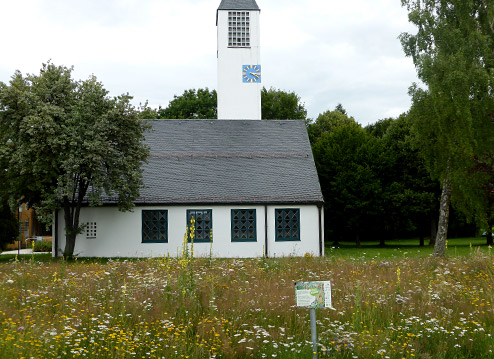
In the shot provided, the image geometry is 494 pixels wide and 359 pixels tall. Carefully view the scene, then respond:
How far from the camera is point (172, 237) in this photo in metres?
24.8

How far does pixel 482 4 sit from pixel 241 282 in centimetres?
2145

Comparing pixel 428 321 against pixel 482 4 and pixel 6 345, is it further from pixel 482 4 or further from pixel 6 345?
pixel 482 4

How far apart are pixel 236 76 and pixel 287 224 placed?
→ 443 inches

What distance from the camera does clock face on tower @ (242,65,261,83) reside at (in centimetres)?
3170

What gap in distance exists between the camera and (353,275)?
12164mm

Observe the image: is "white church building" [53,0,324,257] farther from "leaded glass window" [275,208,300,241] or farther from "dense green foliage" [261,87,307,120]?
"dense green foliage" [261,87,307,120]

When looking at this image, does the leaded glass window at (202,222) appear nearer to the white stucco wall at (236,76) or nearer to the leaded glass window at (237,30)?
the white stucco wall at (236,76)

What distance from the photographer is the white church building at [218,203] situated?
24.8 m

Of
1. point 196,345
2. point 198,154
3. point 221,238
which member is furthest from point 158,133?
point 196,345

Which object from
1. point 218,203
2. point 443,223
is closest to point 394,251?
point 443,223

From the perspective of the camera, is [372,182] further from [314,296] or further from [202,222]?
[314,296]

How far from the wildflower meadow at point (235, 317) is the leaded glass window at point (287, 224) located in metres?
13.1

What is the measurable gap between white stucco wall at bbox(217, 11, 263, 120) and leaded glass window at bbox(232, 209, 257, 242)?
882 cm

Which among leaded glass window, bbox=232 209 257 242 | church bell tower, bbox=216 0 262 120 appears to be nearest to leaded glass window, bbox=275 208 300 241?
leaded glass window, bbox=232 209 257 242
